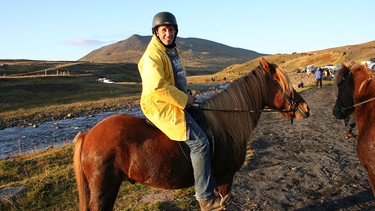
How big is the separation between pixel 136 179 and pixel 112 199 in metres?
0.38

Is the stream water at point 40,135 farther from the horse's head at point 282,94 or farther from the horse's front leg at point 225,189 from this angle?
the horse's front leg at point 225,189

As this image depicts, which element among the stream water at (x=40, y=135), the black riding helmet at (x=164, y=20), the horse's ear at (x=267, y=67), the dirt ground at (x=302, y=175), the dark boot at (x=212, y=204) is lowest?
the stream water at (x=40, y=135)

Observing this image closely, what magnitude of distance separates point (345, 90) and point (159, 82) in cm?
341

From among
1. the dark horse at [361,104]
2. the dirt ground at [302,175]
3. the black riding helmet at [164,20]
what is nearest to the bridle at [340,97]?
the dark horse at [361,104]

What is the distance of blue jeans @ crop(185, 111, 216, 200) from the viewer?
384cm

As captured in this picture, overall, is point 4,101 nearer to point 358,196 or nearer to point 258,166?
point 258,166

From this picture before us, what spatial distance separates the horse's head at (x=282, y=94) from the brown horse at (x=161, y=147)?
1cm

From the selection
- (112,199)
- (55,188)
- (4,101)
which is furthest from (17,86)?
(112,199)

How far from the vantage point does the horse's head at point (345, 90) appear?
5.15 m

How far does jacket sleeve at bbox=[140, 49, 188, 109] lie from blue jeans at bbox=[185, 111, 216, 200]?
29 cm

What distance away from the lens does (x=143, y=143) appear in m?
3.85

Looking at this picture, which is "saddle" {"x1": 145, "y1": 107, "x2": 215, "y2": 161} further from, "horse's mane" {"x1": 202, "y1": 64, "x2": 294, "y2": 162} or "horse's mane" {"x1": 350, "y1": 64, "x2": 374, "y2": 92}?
"horse's mane" {"x1": 350, "y1": 64, "x2": 374, "y2": 92}

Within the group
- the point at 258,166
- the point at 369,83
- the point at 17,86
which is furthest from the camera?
the point at 17,86

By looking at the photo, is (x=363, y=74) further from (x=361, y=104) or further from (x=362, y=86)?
(x=361, y=104)
